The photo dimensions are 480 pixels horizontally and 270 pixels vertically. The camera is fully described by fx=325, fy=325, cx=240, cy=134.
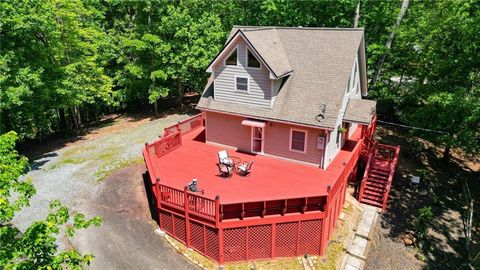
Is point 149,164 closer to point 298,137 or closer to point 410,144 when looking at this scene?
point 298,137

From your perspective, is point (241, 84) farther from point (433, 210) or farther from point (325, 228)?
point (433, 210)

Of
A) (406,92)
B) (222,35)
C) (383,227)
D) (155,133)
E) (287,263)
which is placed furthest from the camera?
(222,35)

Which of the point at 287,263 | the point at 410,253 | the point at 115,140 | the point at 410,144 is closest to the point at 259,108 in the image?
the point at 287,263

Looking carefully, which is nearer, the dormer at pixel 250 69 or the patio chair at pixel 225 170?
the patio chair at pixel 225 170

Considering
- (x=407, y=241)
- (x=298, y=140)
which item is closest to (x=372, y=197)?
(x=407, y=241)

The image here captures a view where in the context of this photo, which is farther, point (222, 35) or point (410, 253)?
point (222, 35)

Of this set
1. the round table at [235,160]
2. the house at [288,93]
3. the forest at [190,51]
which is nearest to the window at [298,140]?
the house at [288,93]

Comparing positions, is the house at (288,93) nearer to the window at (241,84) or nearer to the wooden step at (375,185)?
the window at (241,84)

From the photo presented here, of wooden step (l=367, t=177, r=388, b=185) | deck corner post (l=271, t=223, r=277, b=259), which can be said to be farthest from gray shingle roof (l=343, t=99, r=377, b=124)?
deck corner post (l=271, t=223, r=277, b=259)
